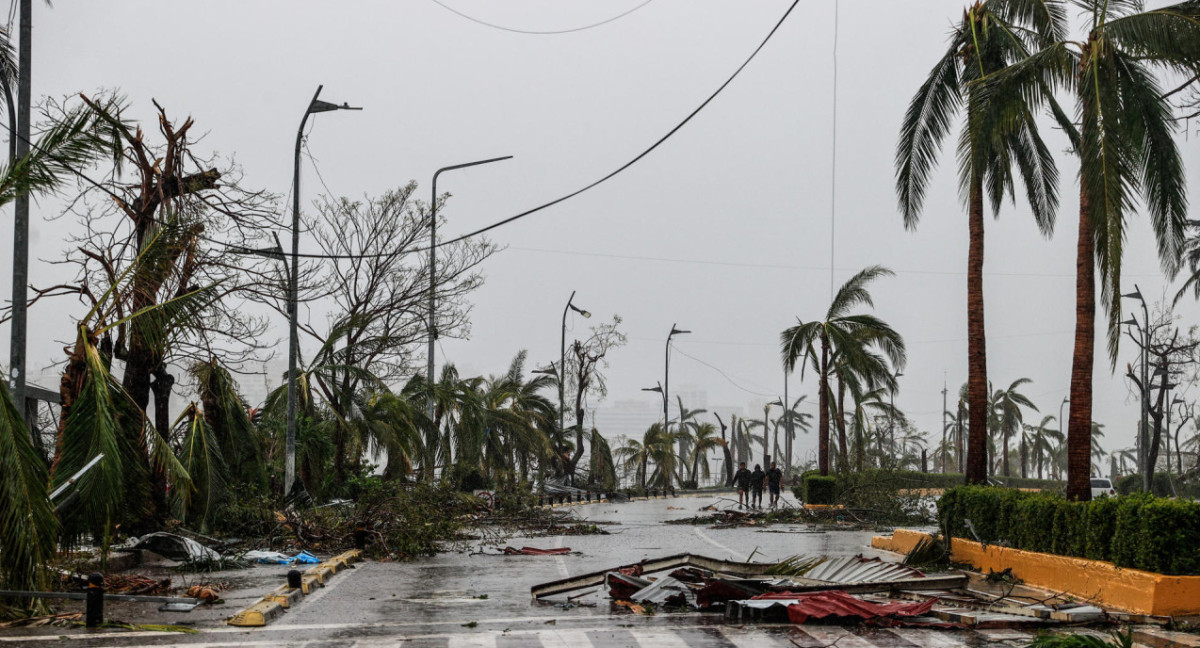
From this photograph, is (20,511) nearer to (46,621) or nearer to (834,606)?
(46,621)

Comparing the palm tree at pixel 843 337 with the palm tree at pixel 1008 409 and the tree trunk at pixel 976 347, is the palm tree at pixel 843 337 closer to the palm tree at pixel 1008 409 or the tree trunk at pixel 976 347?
the tree trunk at pixel 976 347

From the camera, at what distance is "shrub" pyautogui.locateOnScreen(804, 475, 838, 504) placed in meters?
38.0

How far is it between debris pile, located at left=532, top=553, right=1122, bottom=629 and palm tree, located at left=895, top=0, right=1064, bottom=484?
20.7ft

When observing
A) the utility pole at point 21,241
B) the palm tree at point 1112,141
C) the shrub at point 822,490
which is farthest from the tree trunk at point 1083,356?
the shrub at point 822,490

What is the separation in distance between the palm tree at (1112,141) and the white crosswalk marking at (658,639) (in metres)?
6.93

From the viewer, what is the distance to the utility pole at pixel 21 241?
1331cm

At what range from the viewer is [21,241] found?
44.5 ft

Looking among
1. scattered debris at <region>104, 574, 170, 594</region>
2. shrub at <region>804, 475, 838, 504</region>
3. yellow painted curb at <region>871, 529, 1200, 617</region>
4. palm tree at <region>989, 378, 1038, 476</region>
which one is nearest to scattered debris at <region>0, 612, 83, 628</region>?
scattered debris at <region>104, 574, 170, 594</region>

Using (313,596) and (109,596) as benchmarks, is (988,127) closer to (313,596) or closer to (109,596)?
(313,596)

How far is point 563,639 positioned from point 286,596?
13.3 feet

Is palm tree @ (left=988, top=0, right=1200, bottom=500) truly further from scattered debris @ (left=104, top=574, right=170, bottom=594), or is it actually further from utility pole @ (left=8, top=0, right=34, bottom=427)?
utility pole @ (left=8, top=0, right=34, bottom=427)

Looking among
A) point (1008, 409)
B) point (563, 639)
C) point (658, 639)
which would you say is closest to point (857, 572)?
point (658, 639)

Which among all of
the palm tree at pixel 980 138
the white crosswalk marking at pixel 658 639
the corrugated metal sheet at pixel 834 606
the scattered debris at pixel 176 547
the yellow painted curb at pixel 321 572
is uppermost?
the palm tree at pixel 980 138

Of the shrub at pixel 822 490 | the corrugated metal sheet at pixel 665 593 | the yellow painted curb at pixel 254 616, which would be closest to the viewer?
the yellow painted curb at pixel 254 616
